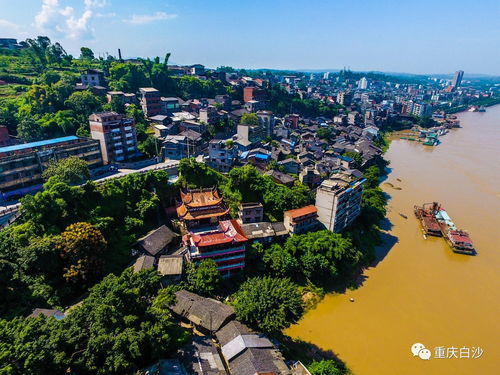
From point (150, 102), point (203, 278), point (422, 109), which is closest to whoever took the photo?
point (203, 278)

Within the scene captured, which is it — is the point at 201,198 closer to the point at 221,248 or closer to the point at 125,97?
the point at 221,248

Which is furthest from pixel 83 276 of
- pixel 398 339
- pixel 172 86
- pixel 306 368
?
pixel 172 86

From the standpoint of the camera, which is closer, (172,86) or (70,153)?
(70,153)

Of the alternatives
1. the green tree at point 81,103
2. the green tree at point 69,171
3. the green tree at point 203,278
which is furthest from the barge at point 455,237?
the green tree at point 81,103

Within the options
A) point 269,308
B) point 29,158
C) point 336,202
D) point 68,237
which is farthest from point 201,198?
point 29,158

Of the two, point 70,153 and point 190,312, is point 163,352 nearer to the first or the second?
point 190,312

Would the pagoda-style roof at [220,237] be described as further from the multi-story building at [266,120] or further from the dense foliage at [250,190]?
the multi-story building at [266,120]
